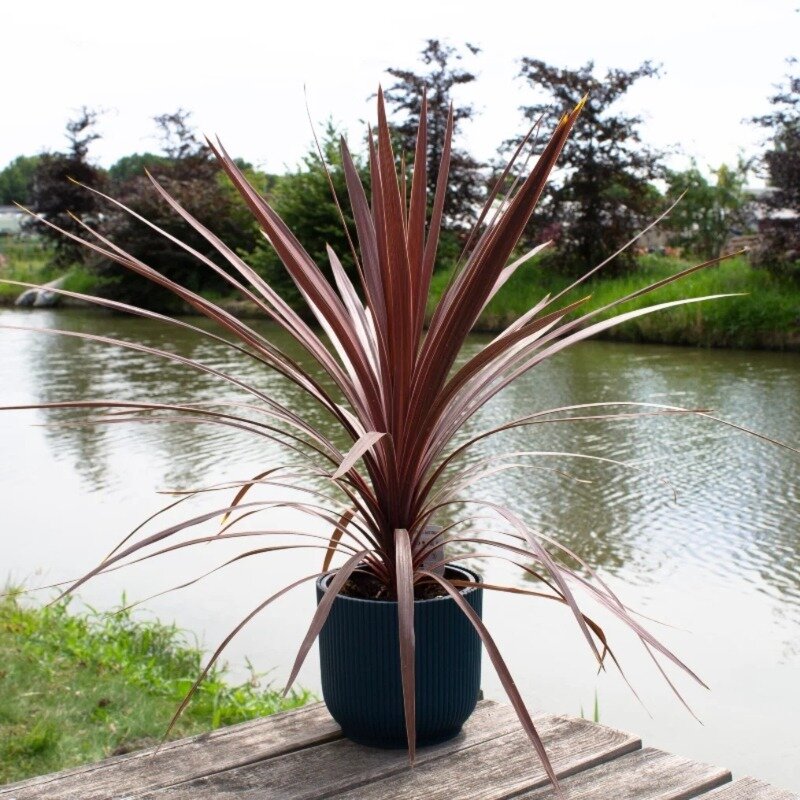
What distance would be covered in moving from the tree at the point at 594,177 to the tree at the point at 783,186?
2.66 meters

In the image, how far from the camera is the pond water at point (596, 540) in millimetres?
2416

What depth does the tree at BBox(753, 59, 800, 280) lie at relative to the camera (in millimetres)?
10148

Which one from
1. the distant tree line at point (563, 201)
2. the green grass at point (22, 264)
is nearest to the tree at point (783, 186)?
the distant tree line at point (563, 201)

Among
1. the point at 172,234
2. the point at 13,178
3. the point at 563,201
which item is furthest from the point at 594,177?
the point at 13,178

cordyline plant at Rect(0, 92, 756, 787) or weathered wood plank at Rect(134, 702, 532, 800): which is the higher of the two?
cordyline plant at Rect(0, 92, 756, 787)

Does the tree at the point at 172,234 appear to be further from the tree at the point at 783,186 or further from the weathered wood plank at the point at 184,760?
the weathered wood plank at the point at 184,760

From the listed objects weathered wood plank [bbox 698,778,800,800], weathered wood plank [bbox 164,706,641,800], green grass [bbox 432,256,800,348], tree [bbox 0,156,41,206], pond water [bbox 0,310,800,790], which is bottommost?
pond water [bbox 0,310,800,790]

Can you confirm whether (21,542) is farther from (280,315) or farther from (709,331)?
(709,331)

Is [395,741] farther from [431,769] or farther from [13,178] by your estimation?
[13,178]

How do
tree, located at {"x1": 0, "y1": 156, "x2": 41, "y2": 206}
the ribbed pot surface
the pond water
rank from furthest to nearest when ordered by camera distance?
tree, located at {"x1": 0, "y1": 156, "x2": 41, "y2": 206}
the pond water
the ribbed pot surface

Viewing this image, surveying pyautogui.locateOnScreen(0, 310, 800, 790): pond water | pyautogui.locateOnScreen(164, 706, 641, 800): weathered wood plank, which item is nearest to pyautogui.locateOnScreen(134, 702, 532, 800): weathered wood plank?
pyautogui.locateOnScreen(164, 706, 641, 800): weathered wood plank

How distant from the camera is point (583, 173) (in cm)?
1343

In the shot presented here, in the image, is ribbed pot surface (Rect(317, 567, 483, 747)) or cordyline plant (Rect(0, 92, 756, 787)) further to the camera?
ribbed pot surface (Rect(317, 567, 483, 747))

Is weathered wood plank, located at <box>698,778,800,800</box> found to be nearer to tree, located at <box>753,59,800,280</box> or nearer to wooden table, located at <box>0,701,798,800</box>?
wooden table, located at <box>0,701,798,800</box>
